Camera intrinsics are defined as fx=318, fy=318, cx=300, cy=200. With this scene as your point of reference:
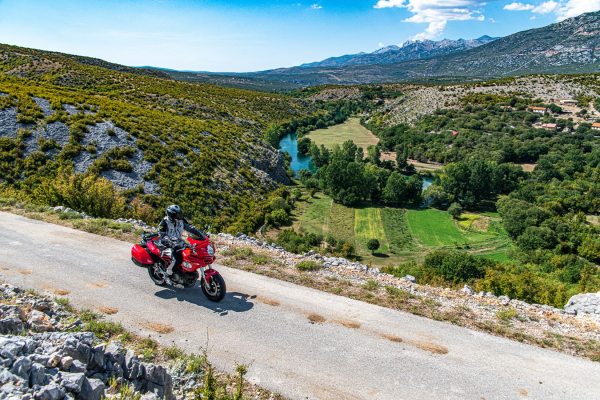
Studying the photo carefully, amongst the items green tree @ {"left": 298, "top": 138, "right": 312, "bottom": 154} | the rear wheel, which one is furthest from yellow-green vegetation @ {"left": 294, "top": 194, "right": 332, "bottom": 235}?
the rear wheel

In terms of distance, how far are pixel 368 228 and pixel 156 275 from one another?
160ft

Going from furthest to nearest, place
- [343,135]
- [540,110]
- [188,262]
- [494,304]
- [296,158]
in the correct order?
1. [343,135]
2. [296,158]
3. [540,110]
4. [494,304]
5. [188,262]

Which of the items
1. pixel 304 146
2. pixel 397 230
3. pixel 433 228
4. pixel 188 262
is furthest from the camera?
pixel 304 146

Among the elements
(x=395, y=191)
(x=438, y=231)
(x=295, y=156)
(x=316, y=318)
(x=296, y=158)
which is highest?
(x=316, y=318)

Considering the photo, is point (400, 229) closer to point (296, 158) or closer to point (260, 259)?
point (260, 259)

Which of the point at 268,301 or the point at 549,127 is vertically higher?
the point at 549,127

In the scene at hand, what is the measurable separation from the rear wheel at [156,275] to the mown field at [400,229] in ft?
117

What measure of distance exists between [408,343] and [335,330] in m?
1.84

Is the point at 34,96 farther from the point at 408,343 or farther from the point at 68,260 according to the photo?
the point at 408,343

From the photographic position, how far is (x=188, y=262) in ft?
29.8

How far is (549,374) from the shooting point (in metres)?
7.16

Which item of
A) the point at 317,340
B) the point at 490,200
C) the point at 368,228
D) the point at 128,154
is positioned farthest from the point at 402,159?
the point at 317,340

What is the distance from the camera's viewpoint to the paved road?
6.71 m

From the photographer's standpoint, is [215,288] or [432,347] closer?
[432,347]
